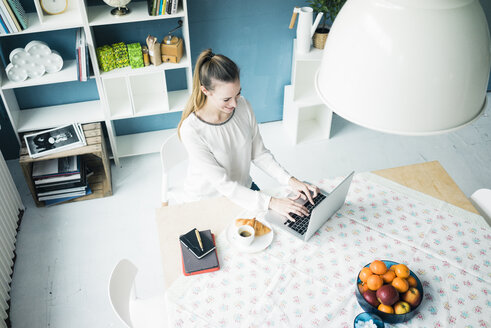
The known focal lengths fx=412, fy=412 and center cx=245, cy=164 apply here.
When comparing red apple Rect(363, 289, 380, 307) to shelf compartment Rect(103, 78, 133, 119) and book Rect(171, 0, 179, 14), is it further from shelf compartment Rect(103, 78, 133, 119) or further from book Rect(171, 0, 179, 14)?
shelf compartment Rect(103, 78, 133, 119)

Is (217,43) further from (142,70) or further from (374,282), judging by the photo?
(374,282)

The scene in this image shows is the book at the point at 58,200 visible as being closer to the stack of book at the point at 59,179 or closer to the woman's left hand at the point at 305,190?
the stack of book at the point at 59,179

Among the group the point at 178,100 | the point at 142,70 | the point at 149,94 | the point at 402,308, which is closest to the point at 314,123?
the point at 178,100

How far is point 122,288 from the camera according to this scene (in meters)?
1.62

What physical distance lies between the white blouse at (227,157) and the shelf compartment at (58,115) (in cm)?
125

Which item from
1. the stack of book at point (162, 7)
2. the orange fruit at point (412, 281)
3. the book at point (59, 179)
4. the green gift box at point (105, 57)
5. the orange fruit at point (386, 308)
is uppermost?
the stack of book at point (162, 7)

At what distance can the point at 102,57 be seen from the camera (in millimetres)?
2746

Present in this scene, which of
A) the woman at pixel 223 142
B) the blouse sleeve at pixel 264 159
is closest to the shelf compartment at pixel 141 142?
the woman at pixel 223 142

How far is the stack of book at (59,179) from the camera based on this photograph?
280 cm

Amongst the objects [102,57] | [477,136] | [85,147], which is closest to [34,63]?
[102,57]

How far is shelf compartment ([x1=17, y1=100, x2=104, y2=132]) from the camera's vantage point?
2879 millimetres

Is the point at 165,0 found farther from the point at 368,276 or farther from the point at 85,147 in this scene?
the point at 368,276

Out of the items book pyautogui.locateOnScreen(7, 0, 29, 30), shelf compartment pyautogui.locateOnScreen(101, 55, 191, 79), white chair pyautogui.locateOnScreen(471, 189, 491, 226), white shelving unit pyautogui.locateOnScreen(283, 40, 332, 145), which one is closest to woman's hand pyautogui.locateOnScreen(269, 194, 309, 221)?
white chair pyautogui.locateOnScreen(471, 189, 491, 226)

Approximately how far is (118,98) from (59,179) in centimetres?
75
